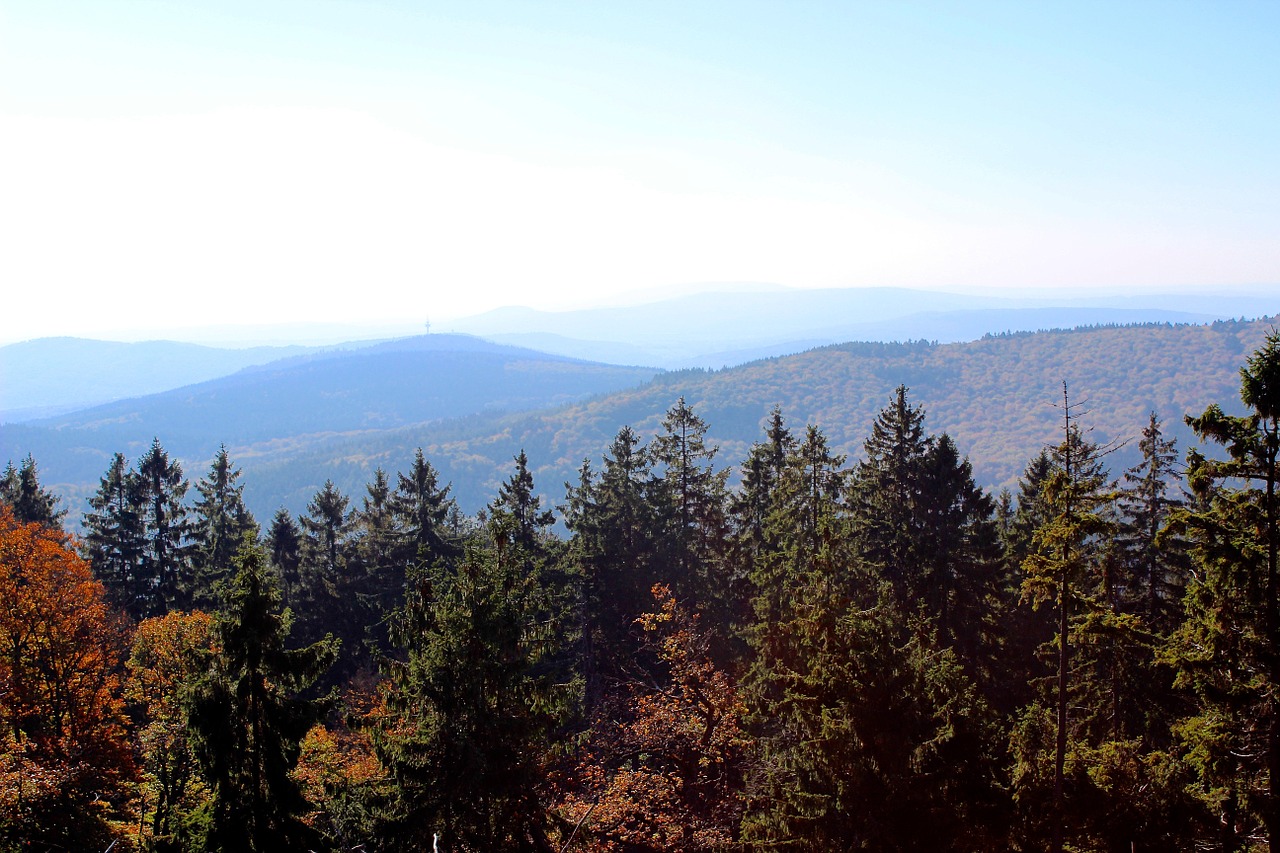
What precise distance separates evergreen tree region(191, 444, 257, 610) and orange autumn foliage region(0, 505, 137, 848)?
11322 millimetres

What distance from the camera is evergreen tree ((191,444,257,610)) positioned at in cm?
4309

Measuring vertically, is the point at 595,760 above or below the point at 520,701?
below

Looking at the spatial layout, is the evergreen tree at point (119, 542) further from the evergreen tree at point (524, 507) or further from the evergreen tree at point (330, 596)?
the evergreen tree at point (524, 507)

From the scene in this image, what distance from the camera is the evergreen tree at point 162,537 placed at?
44.1 m

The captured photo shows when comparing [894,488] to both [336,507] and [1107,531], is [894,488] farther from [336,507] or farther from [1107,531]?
[336,507]

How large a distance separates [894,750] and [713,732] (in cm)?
844

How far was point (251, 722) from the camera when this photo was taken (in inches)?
634

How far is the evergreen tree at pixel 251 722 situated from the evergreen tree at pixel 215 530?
25.5 metres

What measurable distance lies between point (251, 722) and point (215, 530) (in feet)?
120

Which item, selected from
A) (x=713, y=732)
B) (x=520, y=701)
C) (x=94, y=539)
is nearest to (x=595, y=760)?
(x=713, y=732)

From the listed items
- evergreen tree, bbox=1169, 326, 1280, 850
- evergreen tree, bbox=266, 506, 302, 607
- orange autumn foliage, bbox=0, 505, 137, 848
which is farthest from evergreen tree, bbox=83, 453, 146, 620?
evergreen tree, bbox=1169, 326, 1280, 850

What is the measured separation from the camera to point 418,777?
54.2 feet

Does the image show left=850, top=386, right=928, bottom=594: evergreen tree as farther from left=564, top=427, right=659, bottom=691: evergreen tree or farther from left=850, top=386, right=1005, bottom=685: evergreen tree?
left=564, top=427, right=659, bottom=691: evergreen tree

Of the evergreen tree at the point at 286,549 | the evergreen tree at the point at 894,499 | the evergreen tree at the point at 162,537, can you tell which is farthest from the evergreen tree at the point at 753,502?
the evergreen tree at the point at 162,537
